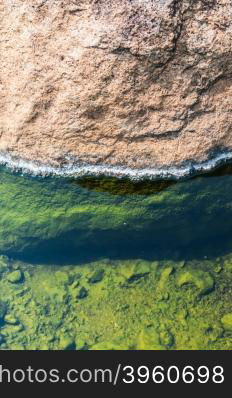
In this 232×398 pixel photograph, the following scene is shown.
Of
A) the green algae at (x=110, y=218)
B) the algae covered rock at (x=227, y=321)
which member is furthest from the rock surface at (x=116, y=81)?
the algae covered rock at (x=227, y=321)

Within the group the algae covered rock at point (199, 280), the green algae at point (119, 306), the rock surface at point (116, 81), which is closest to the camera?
the rock surface at point (116, 81)

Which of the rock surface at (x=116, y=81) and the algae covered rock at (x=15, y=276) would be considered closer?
the rock surface at (x=116, y=81)

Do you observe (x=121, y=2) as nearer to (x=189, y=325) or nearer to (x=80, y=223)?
(x=80, y=223)

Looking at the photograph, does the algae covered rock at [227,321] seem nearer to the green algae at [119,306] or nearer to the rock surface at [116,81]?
the green algae at [119,306]

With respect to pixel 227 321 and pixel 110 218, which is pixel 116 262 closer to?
pixel 110 218

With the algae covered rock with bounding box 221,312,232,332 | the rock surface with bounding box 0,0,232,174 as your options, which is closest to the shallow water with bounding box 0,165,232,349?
the algae covered rock with bounding box 221,312,232,332

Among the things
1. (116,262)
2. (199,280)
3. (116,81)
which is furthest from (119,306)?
(116,81)

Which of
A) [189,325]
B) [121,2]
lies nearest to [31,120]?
[121,2]
